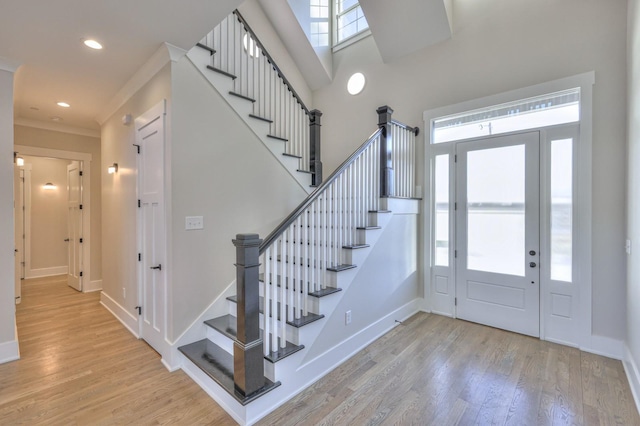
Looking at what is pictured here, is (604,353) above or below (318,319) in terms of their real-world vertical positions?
below

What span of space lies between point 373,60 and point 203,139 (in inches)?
122

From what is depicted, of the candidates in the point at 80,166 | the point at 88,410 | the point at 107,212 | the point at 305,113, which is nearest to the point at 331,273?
the point at 88,410

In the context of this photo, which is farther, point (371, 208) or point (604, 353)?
point (371, 208)

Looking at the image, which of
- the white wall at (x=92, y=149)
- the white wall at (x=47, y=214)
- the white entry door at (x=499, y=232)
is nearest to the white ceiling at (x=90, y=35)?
the white wall at (x=92, y=149)

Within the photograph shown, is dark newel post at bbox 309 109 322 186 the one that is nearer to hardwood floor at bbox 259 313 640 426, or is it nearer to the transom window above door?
the transom window above door

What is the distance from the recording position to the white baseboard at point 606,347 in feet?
9.01

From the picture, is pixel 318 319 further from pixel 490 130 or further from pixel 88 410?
pixel 490 130

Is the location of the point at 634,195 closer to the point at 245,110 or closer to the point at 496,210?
the point at 496,210

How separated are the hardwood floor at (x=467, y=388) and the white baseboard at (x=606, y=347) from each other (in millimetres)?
91

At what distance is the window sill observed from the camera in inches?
183

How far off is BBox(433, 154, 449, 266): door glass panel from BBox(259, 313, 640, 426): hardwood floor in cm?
111

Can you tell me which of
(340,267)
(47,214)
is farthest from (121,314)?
(47,214)

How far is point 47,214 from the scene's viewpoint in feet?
21.1

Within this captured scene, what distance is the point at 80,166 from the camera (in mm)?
5297
